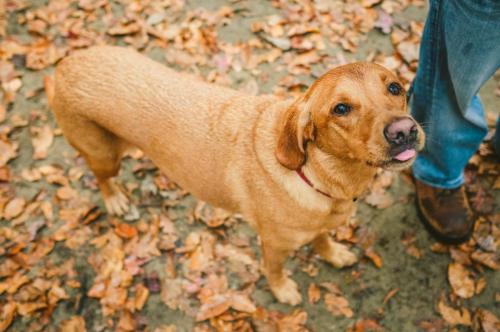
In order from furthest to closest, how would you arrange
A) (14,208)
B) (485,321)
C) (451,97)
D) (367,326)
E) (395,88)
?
1. (14,208)
2. (367,326)
3. (485,321)
4. (451,97)
5. (395,88)

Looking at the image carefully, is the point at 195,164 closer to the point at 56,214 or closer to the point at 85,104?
the point at 85,104

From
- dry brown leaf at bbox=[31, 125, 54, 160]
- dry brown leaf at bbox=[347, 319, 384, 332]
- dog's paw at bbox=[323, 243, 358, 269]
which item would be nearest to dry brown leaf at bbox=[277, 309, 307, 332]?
dry brown leaf at bbox=[347, 319, 384, 332]

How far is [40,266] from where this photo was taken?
3459mm

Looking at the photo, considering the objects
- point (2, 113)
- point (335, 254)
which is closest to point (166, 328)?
point (335, 254)

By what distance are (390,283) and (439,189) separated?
833 mm

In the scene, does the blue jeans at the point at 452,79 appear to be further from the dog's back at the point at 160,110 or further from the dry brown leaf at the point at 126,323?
the dry brown leaf at the point at 126,323

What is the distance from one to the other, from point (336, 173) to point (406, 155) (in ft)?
1.25

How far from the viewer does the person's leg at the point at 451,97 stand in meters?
2.13

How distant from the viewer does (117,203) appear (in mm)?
3680

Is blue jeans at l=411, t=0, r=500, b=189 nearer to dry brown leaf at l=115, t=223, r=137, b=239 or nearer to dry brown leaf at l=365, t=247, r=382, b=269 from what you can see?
dry brown leaf at l=365, t=247, r=382, b=269

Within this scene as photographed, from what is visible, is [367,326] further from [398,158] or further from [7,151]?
[7,151]

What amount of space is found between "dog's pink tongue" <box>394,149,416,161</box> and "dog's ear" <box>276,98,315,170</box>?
1.43ft

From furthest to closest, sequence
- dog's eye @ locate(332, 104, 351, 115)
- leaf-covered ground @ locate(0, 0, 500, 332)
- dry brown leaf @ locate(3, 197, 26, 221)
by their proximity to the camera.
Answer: dry brown leaf @ locate(3, 197, 26, 221), leaf-covered ground @ locate(0, 0, 500, 332), dog's eye @ locate(332, 104, 351, 115)

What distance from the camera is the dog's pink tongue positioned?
1.96m
